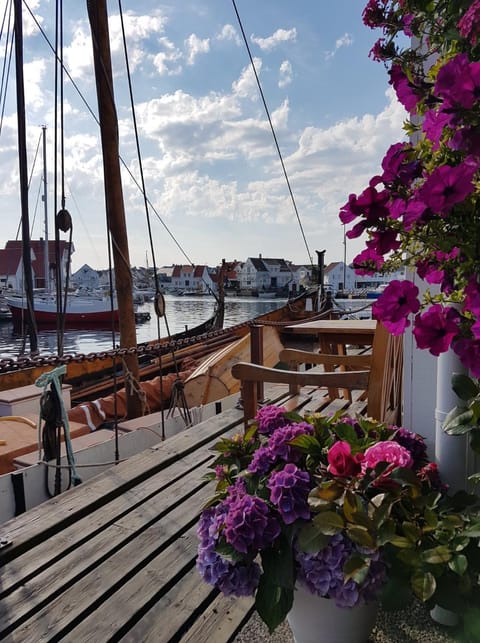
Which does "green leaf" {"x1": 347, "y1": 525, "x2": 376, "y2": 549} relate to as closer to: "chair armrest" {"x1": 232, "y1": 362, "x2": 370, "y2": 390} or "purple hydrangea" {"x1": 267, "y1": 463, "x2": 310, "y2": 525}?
"purple hydrangea" {"x1": 267, "y1": 463, "x2": 310, "y2": 525}

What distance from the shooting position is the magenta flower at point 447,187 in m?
0.82

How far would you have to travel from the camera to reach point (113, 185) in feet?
17.5

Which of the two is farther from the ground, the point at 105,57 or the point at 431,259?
the point at 105,57

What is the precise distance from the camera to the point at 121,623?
1523mm

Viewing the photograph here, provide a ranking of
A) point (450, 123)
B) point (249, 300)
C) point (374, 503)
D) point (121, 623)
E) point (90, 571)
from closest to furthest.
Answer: point (450, 123), point (374, 503), point (121, 623), point (90, 571), point (249, 300)

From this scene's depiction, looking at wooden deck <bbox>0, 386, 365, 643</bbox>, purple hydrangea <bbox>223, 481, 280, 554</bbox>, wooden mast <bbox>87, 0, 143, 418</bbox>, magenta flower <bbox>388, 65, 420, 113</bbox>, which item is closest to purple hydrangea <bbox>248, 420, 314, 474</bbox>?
purple hydrangea <bbox>223, 481, 280, 554</bbox>

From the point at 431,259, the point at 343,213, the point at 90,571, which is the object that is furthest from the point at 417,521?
the point at 90,571

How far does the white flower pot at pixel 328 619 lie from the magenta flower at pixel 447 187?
1.00 meters

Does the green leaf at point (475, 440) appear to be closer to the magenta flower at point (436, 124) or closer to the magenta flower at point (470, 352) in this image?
the magenta flower at point (470, 352)

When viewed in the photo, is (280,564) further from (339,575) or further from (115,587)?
(115,587)

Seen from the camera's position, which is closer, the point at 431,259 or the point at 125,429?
the point at 431,259

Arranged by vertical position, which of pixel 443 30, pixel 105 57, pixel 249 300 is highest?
pixel 105 57

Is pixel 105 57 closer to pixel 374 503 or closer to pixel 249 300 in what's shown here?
pixel 374 503

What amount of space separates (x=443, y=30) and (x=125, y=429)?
396cm
